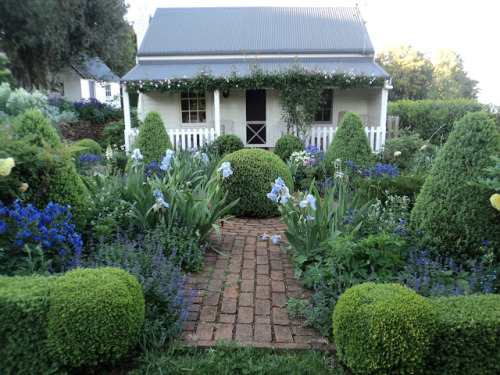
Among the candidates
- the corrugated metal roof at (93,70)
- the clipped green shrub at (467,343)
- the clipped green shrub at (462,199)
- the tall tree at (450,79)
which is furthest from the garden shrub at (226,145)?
the tall tree at (450,79)

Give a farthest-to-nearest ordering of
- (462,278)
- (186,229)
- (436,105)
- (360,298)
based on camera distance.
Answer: (436,105) → (186,229) → (462,278) → (360,298)

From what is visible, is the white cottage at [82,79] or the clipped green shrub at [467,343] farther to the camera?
the white cottage at [82,79]

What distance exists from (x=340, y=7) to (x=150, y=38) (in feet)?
26.4

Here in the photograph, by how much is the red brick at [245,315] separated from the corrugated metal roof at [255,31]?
37.7 feet

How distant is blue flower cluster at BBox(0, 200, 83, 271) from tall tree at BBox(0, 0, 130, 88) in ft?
55.7

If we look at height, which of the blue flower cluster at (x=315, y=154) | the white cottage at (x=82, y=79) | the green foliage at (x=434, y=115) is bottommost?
the blue flower cluster at (x=315, y=154)

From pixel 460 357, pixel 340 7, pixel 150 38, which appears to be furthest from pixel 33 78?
pixel 460 357

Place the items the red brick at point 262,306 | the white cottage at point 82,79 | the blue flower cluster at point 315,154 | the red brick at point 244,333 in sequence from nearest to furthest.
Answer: the red brick at point 244,333
the red brick at point 262,306
the blue flower cluster at point 315,154
the white cottage at point 82,79

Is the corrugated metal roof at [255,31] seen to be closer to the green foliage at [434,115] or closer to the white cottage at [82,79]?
the green foliage at [434,115]

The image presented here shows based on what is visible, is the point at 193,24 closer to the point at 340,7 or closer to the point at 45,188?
the point at 340,7

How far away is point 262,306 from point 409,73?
3576cm

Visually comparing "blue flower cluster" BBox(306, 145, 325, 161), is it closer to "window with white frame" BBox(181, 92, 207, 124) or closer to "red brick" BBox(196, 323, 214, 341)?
"red brick" BBox(196, 323, 214, 341)

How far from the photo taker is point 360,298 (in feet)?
7.83

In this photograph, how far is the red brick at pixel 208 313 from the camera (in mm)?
3010
